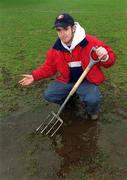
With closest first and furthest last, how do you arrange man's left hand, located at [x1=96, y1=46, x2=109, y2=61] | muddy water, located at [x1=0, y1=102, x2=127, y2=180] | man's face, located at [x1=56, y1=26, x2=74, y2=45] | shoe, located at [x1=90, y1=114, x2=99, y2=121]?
muddy water, located at [x1=0, y1=102, x2=127, y2=180] → man's left hand, located at [x1=96, y1=46, x2=109, y2=61] → man's face, located at [x1=56, y1=26, x2=74, y2=45] → shoe, located at [x1=90, y1=114, x2=99, y2=121]

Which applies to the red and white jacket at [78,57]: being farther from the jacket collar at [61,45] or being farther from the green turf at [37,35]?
the green turf at [37,35]

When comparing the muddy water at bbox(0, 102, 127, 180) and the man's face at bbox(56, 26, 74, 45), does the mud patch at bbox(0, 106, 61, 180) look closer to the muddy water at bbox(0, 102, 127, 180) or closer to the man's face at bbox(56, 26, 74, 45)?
the muddy water at bbox(0, 102, 127, 180)

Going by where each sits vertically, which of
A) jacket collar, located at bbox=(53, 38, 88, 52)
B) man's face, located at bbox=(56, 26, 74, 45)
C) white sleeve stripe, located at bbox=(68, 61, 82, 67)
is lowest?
white sleeve stripe, located at bbox=(68, 61, 82, 67)

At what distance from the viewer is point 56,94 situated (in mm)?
5246

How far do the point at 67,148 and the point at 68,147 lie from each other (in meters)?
0.02

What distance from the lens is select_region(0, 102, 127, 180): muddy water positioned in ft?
13.4

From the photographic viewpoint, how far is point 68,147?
456 centimetres

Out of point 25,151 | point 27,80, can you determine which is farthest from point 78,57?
point 25,151

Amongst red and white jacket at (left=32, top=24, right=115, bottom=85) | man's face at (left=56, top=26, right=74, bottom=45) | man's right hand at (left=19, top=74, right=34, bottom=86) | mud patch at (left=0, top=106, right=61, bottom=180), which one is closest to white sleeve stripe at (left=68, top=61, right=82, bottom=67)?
red and white jacket at (left=32, top=24, right=115, bottom=85)

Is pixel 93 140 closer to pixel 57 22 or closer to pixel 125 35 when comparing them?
pixel 57 22

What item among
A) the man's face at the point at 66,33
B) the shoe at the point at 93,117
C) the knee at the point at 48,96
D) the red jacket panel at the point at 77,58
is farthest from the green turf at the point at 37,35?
the man's face at the point at 66,33

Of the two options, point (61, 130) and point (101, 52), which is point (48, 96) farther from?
point (101, 52)

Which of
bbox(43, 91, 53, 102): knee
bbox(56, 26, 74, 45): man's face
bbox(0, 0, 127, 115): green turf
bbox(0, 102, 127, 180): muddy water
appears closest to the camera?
bbox(0, 102, 127, 180): muddy water

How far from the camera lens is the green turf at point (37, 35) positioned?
245 inches
